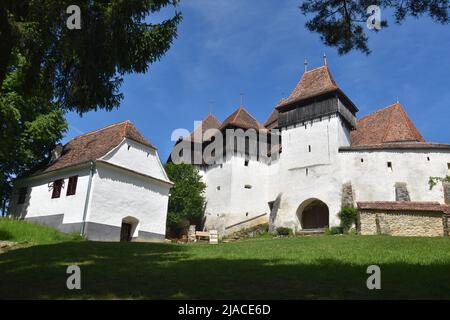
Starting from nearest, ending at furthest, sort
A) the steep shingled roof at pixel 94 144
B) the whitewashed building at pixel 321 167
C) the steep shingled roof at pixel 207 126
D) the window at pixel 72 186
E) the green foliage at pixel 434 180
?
the window at pixel 72 186, the steep shingled roof at pixel 94 144, the green foliage at pixel 434 180, the whitewashed building at pixel 321 167, the steep shingled roof at pixel 207 126

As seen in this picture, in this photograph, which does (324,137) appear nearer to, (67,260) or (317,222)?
(317,222)

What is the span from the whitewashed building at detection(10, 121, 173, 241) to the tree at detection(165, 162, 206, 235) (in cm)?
1016

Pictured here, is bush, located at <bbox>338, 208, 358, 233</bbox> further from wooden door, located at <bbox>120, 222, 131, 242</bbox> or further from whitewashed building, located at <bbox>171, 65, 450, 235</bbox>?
wooden door, located at <bbox>120, 222, 131, 242</bbox>

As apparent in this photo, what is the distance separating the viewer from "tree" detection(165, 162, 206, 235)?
123 ft

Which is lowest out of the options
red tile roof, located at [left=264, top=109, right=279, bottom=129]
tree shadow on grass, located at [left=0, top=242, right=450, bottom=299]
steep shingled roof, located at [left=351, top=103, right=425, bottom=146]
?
tree shadow on grass, located at [left=0, top=242, right=450, bottom=299]

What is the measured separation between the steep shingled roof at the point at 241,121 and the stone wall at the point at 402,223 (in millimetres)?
17023

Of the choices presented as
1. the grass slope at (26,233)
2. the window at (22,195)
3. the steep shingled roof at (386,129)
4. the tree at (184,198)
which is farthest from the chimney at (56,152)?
the steep shingled roof at (386,129)

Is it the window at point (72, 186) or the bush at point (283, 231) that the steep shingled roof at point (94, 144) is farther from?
the bush at point (283, 231)

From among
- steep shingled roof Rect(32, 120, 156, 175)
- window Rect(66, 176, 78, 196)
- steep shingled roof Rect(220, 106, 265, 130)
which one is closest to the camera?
window Rect(66, 176, 78, 196)

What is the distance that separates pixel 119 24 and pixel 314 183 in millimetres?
26547

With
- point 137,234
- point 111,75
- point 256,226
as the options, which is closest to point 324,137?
point 256,226

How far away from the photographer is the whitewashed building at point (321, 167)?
31.5 metres

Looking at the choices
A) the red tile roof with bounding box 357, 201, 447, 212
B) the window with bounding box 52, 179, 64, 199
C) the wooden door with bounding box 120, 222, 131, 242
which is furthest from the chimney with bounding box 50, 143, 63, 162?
the red tile roof with bounding box 357, 201, 447, 212
